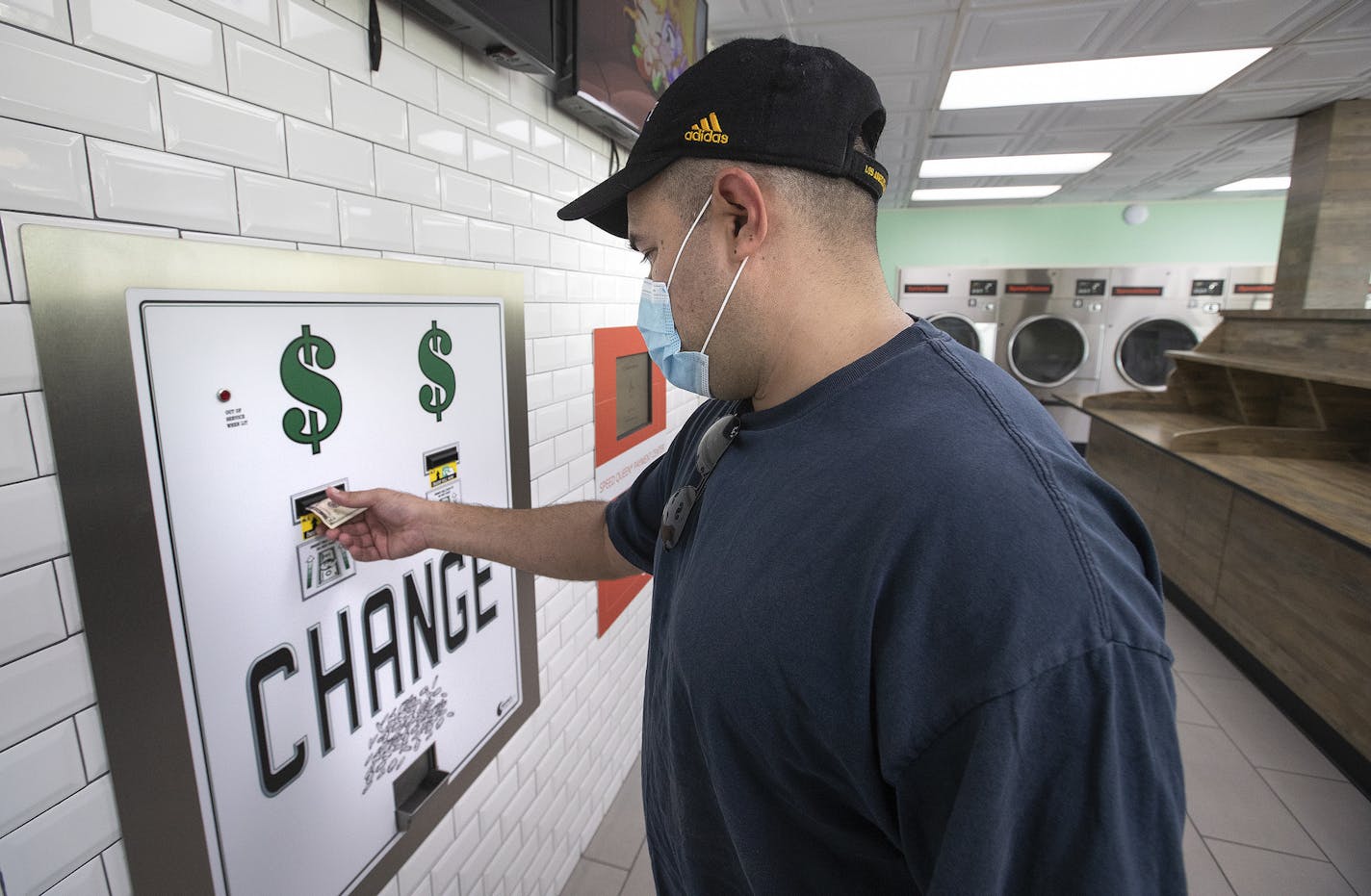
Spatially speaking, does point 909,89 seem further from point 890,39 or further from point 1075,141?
point 1075,141

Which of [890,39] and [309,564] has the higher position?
[890,39]

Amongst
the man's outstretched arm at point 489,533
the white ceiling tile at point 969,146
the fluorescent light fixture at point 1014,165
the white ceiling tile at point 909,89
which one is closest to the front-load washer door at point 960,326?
the fluorescent light fixture at point 1014,165

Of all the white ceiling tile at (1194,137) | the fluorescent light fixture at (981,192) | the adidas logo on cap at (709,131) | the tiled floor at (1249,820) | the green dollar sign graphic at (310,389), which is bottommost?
the tiled floor at (1249,820)

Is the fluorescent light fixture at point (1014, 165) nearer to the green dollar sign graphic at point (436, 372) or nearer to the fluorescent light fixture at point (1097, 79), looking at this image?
the fluorescent light fixture at point (1097, 79)

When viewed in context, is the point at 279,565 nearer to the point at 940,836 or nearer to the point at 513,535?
the point at 513,535

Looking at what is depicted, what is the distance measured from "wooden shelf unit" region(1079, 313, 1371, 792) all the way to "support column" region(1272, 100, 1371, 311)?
2.62ft

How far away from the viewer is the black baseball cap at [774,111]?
2.61ft


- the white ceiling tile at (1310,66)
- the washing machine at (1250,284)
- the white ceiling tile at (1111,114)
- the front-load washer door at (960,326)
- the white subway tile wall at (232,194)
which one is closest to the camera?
the white subway tile wall at (232,194)

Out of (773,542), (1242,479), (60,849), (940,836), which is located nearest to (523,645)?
(60,849)

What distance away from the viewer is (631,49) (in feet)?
5.74

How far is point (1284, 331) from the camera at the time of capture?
3.36 metres

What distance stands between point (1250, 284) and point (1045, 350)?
1.73m

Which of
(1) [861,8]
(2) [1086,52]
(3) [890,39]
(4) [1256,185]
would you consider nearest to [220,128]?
(1) [861,8]

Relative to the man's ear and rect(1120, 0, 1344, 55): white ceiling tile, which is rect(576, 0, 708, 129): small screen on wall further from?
rect(1120, 0, 1344, 55): white ceiling tile
